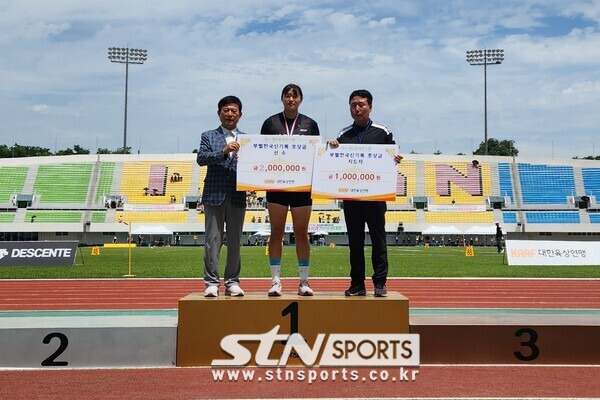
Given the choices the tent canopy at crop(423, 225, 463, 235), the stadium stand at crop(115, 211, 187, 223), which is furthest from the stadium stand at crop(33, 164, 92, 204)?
the tent canopy at crop(423, 225, 463, 235)

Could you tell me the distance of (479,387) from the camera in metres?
4.81

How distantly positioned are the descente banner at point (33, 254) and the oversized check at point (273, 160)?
57.1 feet

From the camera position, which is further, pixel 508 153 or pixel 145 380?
pixel 508 153

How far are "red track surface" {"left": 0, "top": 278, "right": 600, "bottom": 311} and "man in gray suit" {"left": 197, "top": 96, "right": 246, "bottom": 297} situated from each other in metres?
4.98

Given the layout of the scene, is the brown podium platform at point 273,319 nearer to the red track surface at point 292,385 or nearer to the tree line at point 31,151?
the red track surface at point 292,385

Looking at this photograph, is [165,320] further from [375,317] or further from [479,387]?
[479,387]

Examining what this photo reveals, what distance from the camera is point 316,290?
1227 cm

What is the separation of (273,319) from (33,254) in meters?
17.8

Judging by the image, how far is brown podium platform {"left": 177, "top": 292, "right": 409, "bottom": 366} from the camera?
5.54 meters

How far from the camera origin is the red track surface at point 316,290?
11.0 metres

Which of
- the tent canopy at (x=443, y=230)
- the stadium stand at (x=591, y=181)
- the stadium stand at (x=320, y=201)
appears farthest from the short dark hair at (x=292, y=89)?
the stadium stand at (x=591, y=181)

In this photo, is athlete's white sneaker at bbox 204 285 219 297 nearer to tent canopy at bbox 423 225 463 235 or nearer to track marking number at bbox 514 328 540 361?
track marking number at bbox 514 328 540 361

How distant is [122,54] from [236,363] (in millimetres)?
58669

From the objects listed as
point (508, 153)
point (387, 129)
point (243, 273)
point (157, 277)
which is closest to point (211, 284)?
point (387, 129)
